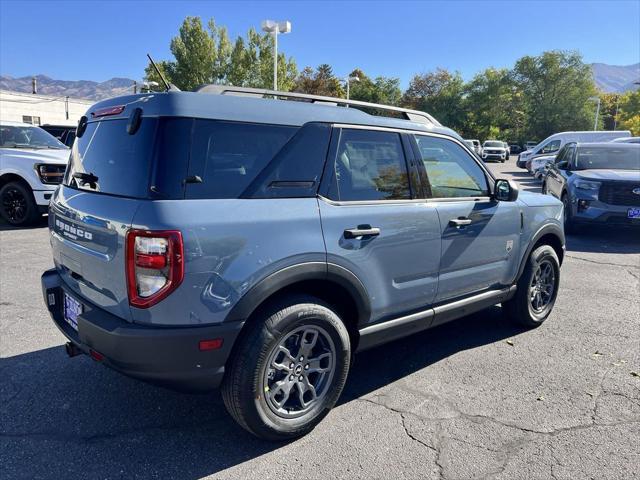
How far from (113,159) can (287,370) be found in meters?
1.54

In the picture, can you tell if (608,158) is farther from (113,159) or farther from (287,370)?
(113,159)

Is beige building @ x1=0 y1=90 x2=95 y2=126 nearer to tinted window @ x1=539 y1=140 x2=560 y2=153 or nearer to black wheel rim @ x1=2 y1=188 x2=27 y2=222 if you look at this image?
black wheel rim @ x1=2 y1=188 x2=27 y2=222

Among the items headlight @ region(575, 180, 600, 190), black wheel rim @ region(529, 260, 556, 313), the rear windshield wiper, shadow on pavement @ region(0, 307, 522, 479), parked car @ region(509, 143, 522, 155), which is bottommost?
shadow on pavement @ region(0, 307, 522, 479)

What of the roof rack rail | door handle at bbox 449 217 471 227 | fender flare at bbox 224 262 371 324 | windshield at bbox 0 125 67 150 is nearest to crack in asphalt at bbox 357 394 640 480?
fender flare at bbox 224 262 371 324

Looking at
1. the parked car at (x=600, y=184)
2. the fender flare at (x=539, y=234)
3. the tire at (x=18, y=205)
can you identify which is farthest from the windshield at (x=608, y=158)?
the tire at (x=18, y=205)

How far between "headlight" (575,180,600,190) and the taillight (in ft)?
28.6

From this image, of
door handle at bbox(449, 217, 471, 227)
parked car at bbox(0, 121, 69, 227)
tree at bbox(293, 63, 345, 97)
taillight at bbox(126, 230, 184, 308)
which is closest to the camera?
taillight at bbox(126, 230, 184, 308)

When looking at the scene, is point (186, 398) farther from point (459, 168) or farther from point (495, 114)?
point (495, 114)

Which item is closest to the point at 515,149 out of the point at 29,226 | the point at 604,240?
the point at 604,240

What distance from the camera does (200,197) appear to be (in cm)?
236

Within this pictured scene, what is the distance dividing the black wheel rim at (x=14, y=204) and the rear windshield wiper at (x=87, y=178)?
272 inches

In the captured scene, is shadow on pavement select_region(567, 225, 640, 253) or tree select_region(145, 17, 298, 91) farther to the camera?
tree select_region(145, 17, 298, 91)

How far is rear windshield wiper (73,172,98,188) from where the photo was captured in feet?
9.18

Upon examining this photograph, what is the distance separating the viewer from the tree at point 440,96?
6372 centimetres
